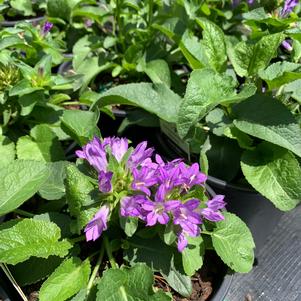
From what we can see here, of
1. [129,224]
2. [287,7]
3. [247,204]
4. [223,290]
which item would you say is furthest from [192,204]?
[287,7]

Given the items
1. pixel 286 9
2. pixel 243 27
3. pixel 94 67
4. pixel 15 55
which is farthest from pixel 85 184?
pixel 243 27

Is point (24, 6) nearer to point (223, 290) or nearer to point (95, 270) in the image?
point (95, 270)

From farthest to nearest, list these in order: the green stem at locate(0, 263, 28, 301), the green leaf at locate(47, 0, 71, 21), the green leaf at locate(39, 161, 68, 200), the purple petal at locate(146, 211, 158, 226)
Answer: the green leaf at locate(47, 0, 71, 21) < the green leaf at locate(39, 161, 68, 200) < the green stem at locate(0, 263, 28, 301) < the purple petal at locate(146, 211, 158, 226)

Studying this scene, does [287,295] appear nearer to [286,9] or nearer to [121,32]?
[286,9]

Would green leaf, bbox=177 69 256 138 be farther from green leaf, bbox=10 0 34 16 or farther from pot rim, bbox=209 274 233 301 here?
green leaf, bbox=10 0 34 16

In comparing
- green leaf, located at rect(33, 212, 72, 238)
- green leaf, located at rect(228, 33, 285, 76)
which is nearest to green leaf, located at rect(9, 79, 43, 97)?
green leaf, located at rect(33, 212, 72, 238)
